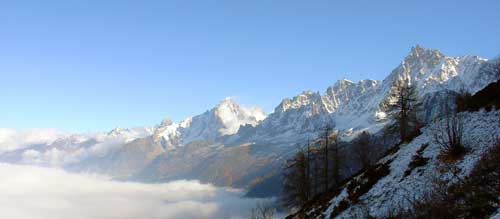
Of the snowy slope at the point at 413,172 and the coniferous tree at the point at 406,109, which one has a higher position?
the coniferous tree at the point at 406,109

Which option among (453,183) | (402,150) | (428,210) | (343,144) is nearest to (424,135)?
(402,150)

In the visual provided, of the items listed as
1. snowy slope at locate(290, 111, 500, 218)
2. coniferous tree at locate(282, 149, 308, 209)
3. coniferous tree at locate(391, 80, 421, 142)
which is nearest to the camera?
snowy slope at locate(290, 111, 500, 218)

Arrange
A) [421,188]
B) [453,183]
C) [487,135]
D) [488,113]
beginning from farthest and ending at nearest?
[488,113] < [487,135] < [421,188] < [453,183]

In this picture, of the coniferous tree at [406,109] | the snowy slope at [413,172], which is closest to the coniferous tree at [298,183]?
the coniferous tree at [406,109]

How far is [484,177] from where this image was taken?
17.9 m

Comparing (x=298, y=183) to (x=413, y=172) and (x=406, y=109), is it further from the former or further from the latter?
(x=413, y=172)

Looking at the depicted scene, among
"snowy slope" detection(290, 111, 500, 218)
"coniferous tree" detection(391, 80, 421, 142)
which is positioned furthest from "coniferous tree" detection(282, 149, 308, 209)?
"snowy slope" detection(290, 111, 500, 218)

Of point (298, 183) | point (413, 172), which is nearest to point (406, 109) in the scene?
point (298, 183)

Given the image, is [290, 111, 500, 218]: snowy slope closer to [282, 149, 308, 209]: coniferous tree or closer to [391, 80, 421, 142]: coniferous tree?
[391, 80, 421, 142]: coniferous tree

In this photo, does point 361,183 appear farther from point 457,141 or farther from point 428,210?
point 428,210

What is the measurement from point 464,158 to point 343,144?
37.5 m

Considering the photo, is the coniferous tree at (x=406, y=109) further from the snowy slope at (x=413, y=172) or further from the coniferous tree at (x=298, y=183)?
the snowy slope at (x=413, y=172)

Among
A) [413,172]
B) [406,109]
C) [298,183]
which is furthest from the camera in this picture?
[298,183]

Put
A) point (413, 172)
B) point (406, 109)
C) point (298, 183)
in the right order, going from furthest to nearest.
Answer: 1. point (298, 183)
2. point (406, 109)
3. point (413, 172)
